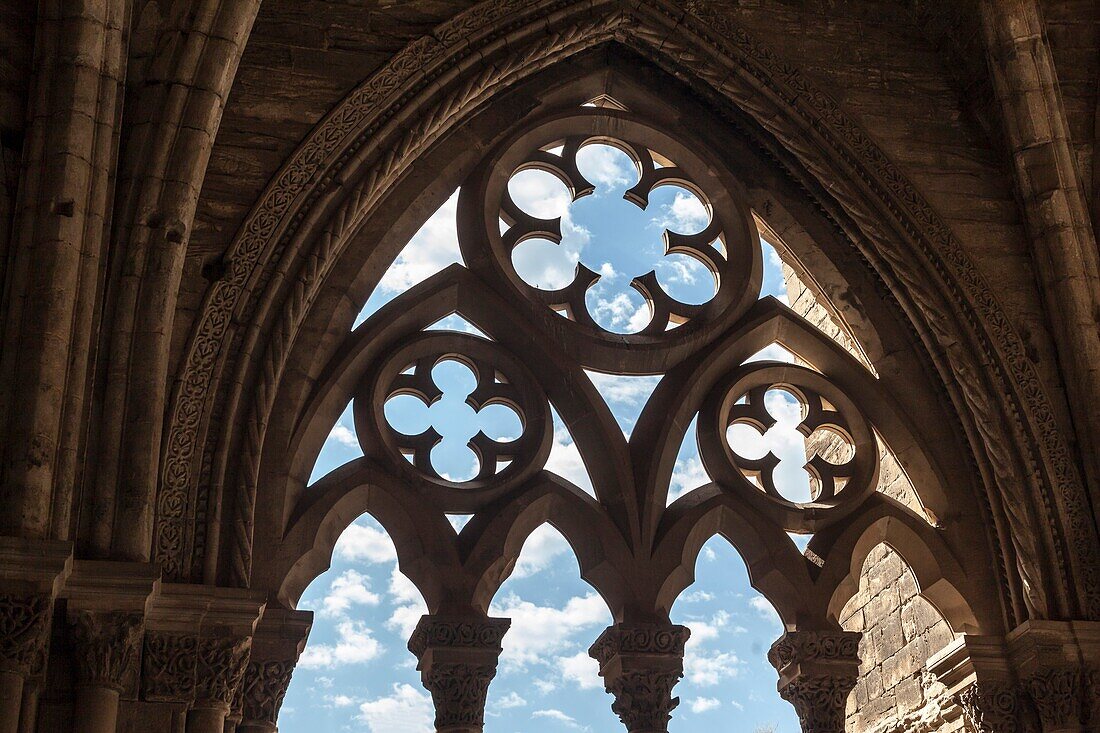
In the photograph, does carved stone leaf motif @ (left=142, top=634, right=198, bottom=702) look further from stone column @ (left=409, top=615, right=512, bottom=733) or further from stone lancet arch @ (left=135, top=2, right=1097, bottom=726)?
stone column @ (left=409, top=615, right=512, bottom=733)

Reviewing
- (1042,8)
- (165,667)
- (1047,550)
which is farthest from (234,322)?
(1042,8)

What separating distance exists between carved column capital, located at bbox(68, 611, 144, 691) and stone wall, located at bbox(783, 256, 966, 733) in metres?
3.87

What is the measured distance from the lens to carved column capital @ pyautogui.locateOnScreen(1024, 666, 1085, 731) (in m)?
6.26

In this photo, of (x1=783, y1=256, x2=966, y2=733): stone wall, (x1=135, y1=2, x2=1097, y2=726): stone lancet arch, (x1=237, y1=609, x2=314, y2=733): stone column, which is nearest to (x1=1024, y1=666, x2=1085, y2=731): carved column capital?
(x1=135, y1=2, x2=1097, y2=726): stone lancet arch

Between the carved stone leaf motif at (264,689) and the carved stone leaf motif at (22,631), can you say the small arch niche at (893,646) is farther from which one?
the carved stone leaf motif at (22,631)

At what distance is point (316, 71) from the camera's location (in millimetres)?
6715

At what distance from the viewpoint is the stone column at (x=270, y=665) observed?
570 cm

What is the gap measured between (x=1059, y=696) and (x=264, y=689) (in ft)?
11.0

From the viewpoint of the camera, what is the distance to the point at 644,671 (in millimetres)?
6238

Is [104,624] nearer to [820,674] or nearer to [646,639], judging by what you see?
[646,639]

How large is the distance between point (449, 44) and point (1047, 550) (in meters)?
3.59

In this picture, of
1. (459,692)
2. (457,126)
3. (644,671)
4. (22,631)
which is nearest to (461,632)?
(459,692)

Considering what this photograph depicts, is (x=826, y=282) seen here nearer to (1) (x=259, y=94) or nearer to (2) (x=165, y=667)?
(1) (x=259, y=94)

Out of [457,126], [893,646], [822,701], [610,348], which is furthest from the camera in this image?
[893,646]
